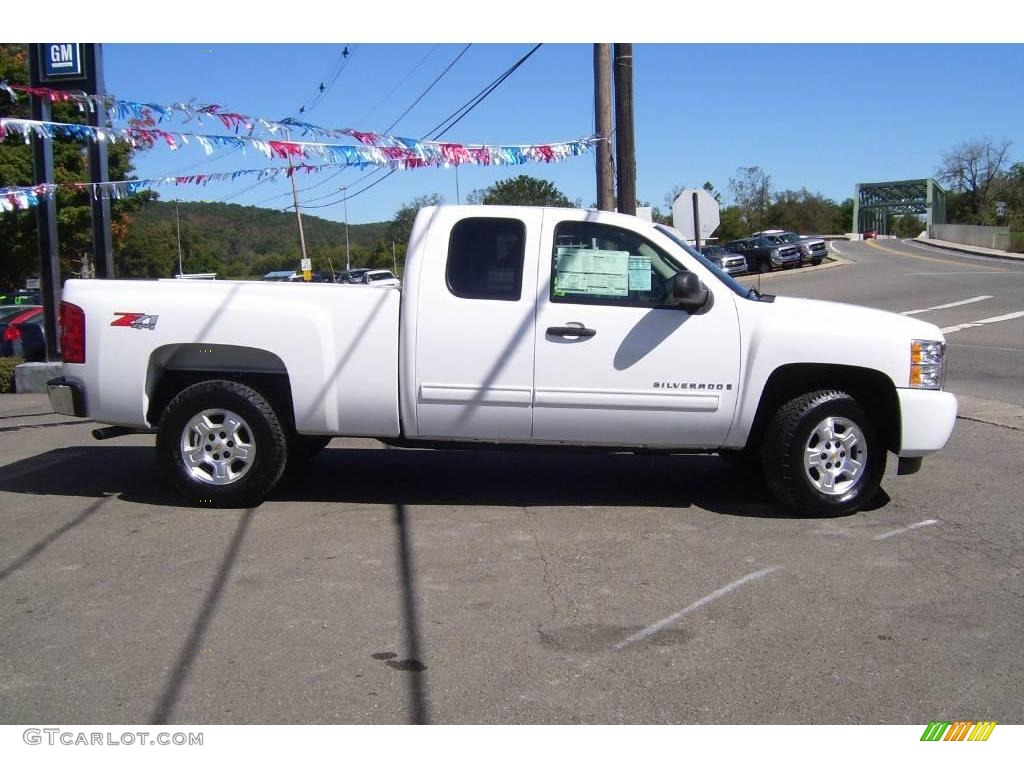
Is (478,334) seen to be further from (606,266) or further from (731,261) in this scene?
(731,261)

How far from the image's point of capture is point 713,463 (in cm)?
845

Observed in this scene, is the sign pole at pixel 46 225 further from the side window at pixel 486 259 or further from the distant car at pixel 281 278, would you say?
the side window at pixel 486 259

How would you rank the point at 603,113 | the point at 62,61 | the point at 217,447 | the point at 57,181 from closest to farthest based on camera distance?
the point at 217,447 → the point at 603,113 → the point at 62,61 → the point at 57,181

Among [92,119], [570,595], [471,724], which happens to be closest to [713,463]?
[570,595]

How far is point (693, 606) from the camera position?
16.2ft

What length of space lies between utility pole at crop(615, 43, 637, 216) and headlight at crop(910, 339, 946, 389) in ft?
17.6

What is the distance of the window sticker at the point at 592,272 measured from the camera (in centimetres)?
644

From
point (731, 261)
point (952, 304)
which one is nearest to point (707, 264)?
point (952, 304)

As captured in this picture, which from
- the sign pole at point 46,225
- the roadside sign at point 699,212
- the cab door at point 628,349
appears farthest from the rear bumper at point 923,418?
the sign pole at point 46,225

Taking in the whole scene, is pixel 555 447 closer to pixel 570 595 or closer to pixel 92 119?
pixel 570 595

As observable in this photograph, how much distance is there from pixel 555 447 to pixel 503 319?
97 centimetres

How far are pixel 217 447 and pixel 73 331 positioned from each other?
50.6 inches
